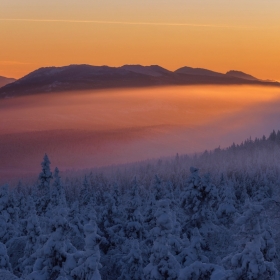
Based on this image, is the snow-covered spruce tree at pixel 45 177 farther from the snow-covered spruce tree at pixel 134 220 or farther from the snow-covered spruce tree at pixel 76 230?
the snow-covered spruce tree at pixel 134 220

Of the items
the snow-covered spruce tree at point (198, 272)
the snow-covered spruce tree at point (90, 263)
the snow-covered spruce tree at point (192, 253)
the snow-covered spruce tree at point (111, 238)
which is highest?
the snow-covered spruce tree at point (90, 263)

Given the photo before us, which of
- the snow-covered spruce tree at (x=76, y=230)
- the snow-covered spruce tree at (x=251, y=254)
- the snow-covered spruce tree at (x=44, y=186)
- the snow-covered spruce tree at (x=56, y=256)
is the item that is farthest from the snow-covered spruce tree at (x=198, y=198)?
the snow-covered spruce tree at (x=44, y=186)

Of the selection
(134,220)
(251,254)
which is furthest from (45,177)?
(251,254)

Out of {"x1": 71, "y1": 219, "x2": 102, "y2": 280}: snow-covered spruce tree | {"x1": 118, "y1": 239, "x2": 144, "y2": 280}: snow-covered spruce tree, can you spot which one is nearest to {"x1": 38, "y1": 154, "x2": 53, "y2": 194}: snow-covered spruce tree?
{"x1": 118, "y1": 239, "x2": 144, "y2": 280}: snow-covered spruce tree

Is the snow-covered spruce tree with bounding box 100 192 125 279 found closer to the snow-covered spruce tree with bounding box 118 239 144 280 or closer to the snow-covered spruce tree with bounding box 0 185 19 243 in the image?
the snow-covered spruce tree with bounding box 118 239 144 280

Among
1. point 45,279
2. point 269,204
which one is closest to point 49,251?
point 45,279

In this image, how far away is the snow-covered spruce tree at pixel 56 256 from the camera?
24656mm

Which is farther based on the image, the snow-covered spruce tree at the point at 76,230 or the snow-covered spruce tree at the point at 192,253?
the snow-covered spruce tree at the point at 76,230

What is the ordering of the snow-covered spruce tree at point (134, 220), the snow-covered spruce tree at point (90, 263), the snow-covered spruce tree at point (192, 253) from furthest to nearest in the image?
the snow-covered spruce tree at point (134, 220), the snow-covered spruce tree at point (192, 253), the snow-covered spruce tree at point (90, 263)

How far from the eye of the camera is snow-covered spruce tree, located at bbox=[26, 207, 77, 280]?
24.7 metres

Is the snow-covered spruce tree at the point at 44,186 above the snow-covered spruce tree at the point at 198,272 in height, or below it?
below

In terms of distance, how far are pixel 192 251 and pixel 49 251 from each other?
436 inches

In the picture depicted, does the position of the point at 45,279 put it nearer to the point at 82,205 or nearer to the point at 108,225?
the point at 108,225

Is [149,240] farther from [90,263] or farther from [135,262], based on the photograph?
[90,263]
